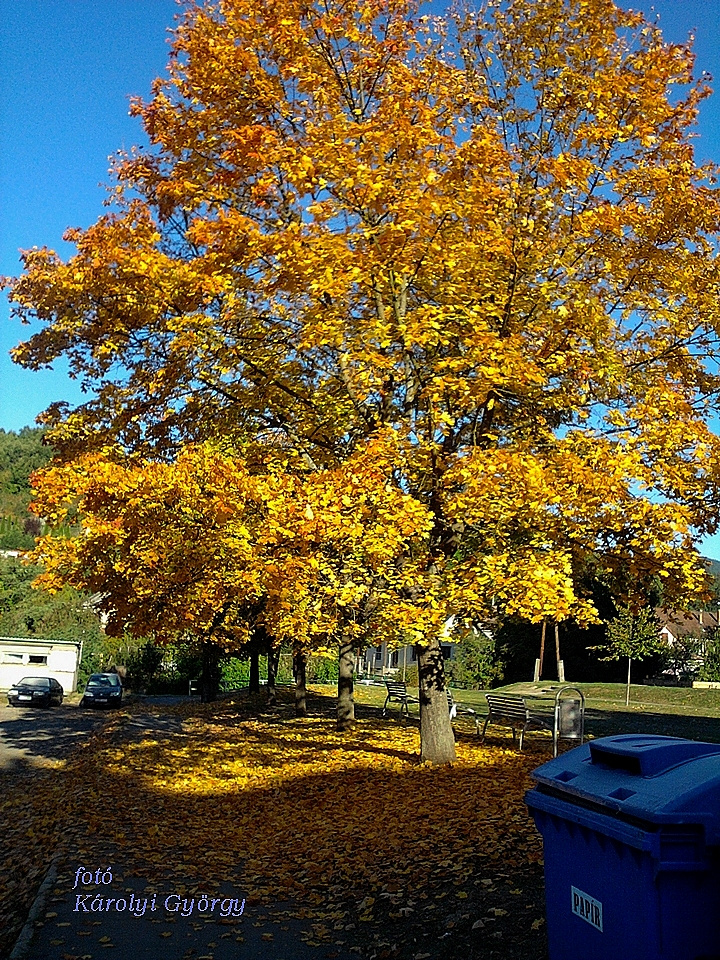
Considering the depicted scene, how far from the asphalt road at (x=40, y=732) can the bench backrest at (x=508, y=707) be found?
955cm

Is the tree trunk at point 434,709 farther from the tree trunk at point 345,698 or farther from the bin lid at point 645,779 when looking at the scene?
the bin lid at point 645,779

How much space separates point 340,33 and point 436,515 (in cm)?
671

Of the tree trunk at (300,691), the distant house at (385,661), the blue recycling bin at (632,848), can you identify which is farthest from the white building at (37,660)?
the blue recycling bin at (632,848)

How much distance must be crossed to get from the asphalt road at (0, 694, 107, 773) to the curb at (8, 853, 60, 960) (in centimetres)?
1105

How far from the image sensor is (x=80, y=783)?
46.4 feet

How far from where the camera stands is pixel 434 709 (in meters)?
13.5

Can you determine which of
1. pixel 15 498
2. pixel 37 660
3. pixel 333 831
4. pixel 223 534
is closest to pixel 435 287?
pixel 223 534

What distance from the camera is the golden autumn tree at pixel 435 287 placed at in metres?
10.3

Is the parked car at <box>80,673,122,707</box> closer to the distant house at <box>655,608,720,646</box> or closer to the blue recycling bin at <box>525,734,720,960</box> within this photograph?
the distant house at <box>655,608,720,646</box>

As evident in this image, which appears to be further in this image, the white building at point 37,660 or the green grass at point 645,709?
the white building at point 37,660

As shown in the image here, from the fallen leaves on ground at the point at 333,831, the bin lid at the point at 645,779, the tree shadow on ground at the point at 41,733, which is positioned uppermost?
the bin lid at the point at 645,779

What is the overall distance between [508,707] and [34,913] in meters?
11.1

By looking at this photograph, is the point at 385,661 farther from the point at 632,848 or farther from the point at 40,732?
the point at 632,848

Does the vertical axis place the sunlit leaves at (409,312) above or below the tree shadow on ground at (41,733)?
above
